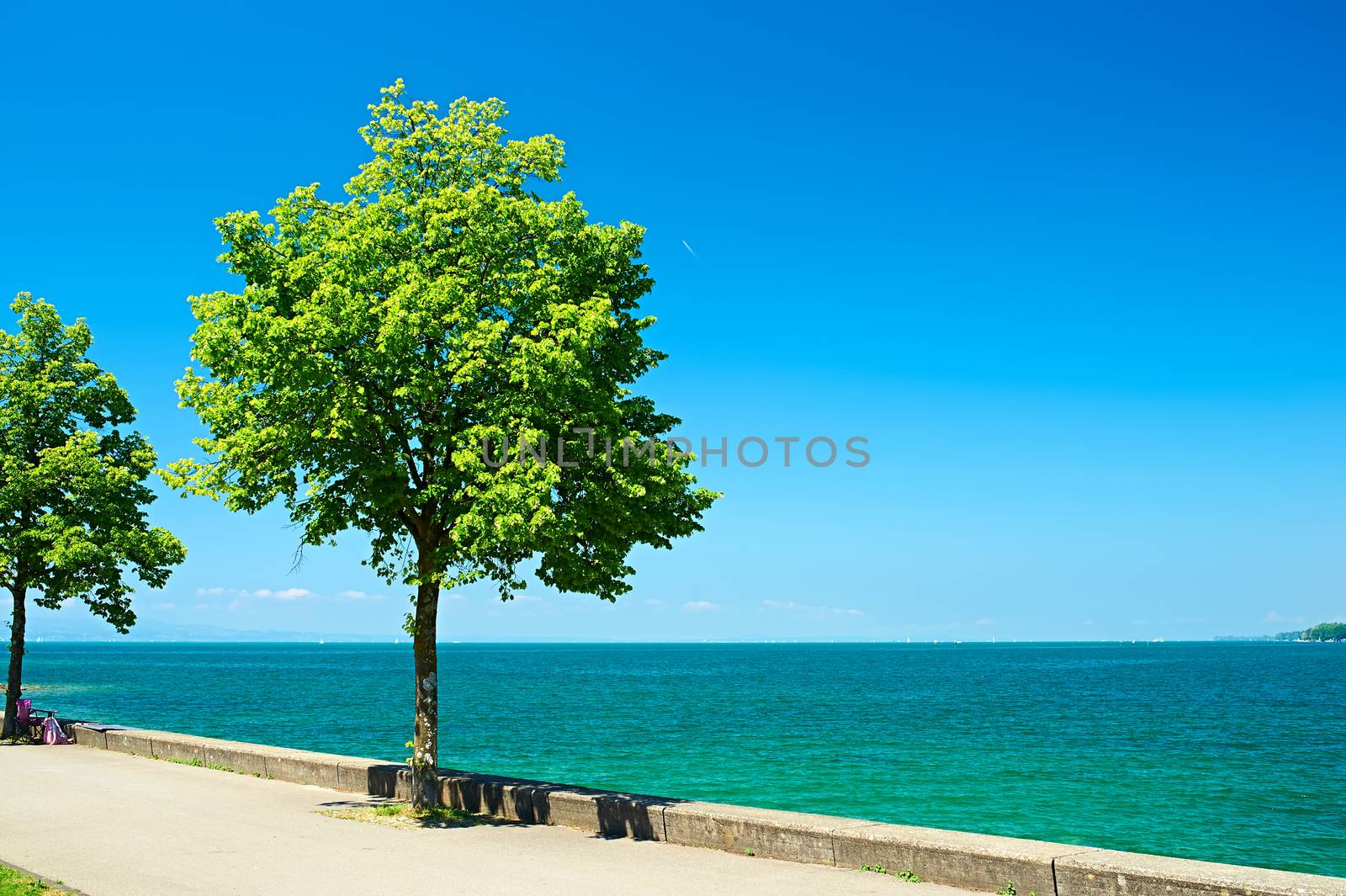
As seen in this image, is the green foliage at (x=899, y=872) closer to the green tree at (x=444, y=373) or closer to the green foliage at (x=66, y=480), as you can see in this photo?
the green tree at (x=444, y=373)

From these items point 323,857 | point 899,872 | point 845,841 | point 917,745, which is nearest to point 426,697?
point 323,857

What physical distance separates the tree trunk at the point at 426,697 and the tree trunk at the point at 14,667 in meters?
15.6

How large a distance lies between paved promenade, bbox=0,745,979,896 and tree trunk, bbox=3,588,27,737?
1106cm

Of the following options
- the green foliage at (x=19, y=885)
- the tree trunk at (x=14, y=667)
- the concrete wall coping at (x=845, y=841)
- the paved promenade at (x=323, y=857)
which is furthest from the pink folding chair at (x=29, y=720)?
the green foliage at (x=19, y=885)

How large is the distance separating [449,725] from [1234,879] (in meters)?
53.2

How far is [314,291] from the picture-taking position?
1402 centimetres

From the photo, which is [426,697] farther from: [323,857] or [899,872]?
[899,872]

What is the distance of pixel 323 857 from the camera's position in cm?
1170

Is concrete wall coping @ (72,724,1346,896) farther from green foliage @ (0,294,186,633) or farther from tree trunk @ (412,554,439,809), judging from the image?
green foliage @ (0,294,186,633)

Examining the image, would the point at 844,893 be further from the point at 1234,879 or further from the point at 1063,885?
the point at 1234,879

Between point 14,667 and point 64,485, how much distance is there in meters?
5.17

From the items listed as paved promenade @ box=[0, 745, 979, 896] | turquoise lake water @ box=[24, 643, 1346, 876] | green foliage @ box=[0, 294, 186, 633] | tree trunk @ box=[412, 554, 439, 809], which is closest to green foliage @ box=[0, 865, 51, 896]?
paved promenade @ box=[0, 745, 979, 896]

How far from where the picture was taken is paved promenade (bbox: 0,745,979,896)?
10.2 m

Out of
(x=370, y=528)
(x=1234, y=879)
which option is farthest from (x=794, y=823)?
(x=370, y=528)
